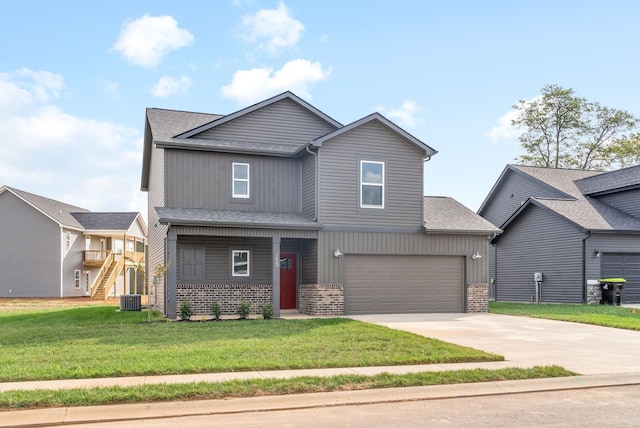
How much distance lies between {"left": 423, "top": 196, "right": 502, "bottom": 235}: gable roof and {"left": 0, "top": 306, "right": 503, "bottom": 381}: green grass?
6.83 m

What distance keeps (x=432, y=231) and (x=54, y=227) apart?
28181 mm

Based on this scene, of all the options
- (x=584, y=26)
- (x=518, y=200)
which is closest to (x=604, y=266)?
(x=518, y=200)

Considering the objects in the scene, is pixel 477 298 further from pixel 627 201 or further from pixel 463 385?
pixel 463 385

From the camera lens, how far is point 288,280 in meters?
22.5

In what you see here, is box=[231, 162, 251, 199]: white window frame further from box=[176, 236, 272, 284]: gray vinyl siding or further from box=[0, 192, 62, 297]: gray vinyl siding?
box=[0, 192, 62, 297]: gray vinyl siding

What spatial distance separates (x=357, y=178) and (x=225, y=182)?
4.66 metres

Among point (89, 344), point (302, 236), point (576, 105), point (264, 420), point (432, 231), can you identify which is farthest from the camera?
point (576, 105)

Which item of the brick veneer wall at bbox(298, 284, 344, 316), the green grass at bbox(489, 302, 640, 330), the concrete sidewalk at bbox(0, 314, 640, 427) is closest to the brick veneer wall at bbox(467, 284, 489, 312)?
the green grass at bbox(489, 302, 640, 330)

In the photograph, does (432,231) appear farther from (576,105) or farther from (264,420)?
(576,105)

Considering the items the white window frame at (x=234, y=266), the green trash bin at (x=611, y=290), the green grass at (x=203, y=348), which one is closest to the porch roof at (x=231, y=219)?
the white window frame at (x=234, y=266)

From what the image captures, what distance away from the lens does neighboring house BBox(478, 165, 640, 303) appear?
27.1 metres

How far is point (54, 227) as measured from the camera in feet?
133

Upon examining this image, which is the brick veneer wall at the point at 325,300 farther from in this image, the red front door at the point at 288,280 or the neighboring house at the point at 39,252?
the neighboring house at the point at 39,252

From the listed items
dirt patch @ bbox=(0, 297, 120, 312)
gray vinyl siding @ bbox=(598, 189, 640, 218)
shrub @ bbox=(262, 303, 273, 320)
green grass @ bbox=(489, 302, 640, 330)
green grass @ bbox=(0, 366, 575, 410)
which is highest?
gray vinyl siding @ bbox=(598, 189, 640, 218)
